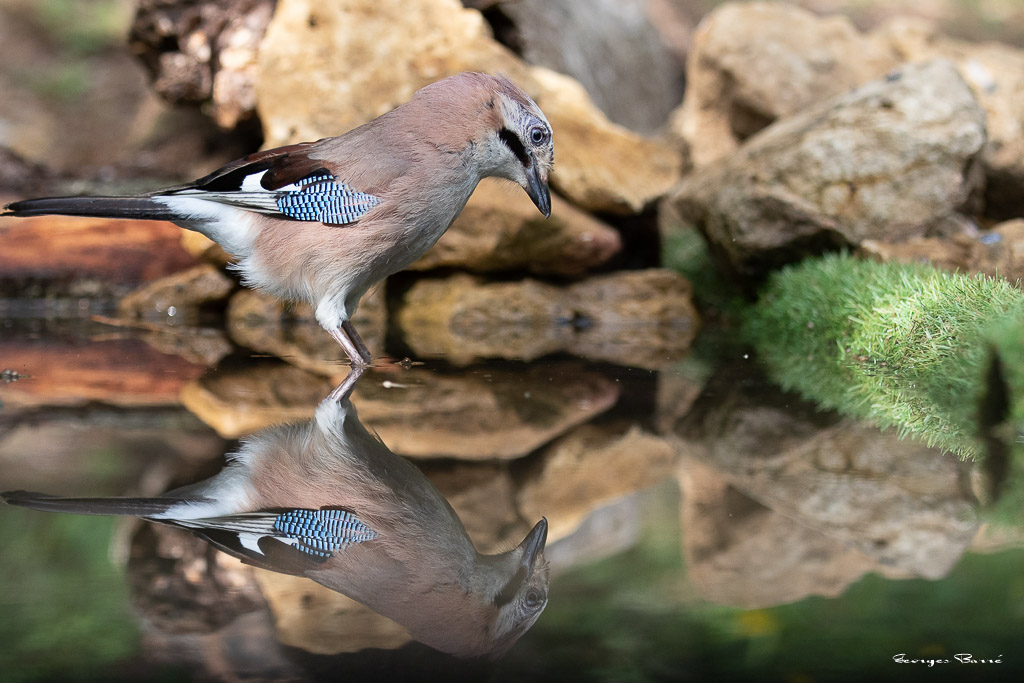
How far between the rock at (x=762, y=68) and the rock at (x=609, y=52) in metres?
1.11

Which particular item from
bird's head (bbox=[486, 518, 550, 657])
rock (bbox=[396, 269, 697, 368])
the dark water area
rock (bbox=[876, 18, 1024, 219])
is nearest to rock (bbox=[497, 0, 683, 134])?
rock (bbox=[396, 269, 697, 368])

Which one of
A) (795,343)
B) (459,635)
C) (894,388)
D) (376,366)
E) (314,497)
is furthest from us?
(795,343)

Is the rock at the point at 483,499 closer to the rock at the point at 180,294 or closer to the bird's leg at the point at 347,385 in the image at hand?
the bird's leg at the point at 347,385

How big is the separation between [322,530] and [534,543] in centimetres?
48

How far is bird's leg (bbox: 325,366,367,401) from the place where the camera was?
3.46m

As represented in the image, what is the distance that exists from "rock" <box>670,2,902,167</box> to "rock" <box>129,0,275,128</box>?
3450 millimetres

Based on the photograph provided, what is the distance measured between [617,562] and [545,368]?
2356mm

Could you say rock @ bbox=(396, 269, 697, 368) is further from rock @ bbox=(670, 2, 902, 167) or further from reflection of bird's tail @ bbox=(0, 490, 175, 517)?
reflection of bird's tail @ bbox=(0, 490, 175, 517)

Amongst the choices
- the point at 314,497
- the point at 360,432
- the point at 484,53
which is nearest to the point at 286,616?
the point at 314,497

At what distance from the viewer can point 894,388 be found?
340cm

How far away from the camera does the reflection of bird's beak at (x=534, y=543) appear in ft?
6.18

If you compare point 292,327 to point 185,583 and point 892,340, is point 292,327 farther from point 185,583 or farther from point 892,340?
point 185,583

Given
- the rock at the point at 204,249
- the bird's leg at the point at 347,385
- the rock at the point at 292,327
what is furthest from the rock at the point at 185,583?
the rock at the point at 204,249

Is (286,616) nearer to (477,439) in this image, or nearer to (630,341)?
(477,439)
